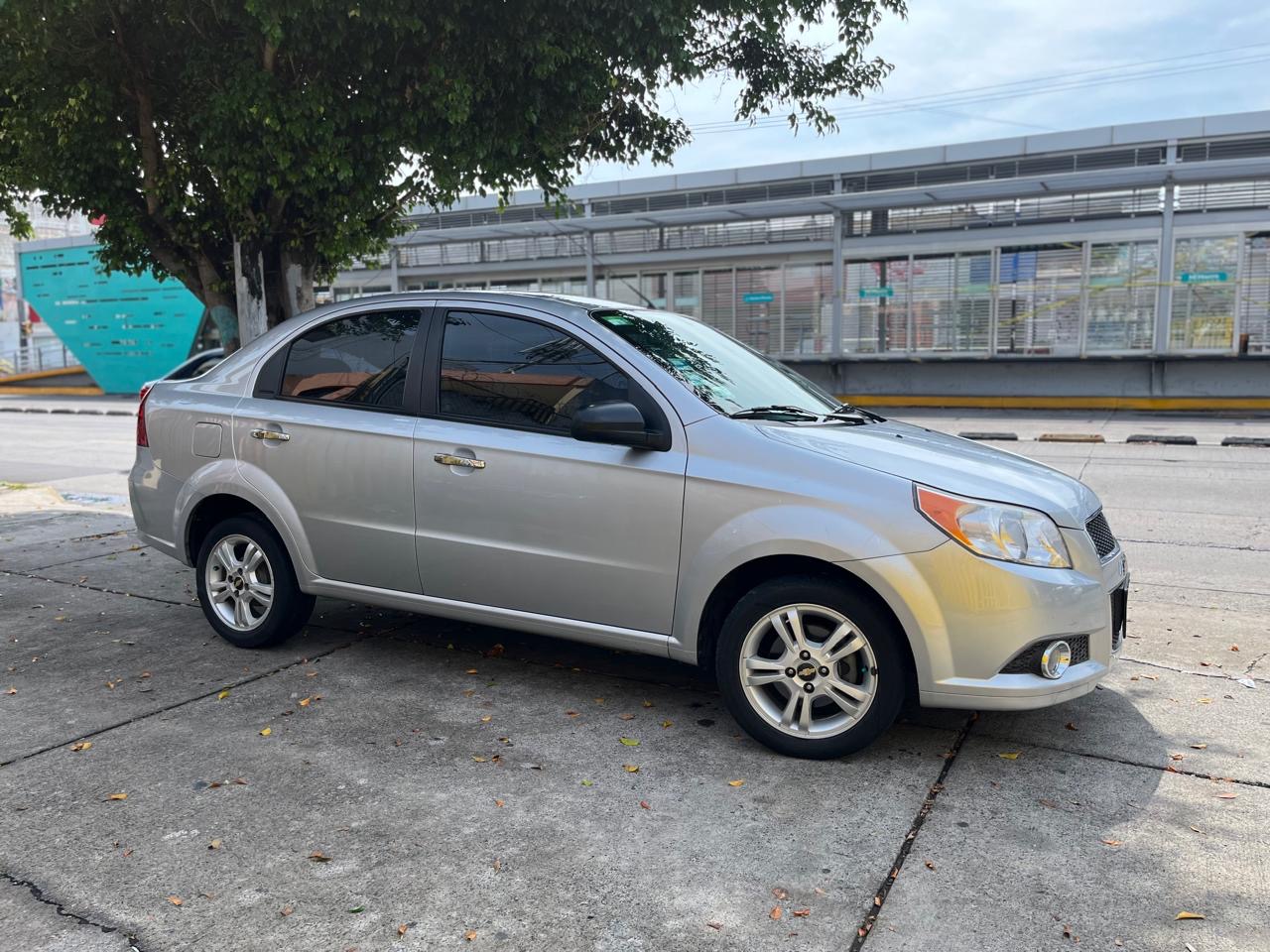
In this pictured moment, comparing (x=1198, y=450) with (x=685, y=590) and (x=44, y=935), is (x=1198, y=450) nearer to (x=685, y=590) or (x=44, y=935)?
(x=685, y=590)

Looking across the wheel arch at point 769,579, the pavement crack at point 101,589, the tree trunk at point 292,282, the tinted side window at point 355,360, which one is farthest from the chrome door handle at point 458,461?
the tree trunk at point 292,282

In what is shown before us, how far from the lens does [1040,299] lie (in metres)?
21.7

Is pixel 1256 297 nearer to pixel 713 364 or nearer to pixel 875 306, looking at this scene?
pixel 875 306

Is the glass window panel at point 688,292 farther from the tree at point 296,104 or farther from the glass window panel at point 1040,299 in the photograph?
the tree at point 296,104

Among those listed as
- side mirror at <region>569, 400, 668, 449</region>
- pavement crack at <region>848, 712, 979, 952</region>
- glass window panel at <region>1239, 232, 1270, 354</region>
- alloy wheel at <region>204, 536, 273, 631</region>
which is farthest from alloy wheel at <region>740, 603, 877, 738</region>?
glass window panel at <region>1239, 232, 1270, 354</region>

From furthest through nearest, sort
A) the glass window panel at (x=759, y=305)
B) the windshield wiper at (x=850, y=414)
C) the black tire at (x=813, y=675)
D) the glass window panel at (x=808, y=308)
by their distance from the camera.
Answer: the glass window panel at (x=759, y=305) → the glass window panel at (x=808, y=308) → the windshield wiper at (x=850, y=414) → the black tire at (x=813, y=675)

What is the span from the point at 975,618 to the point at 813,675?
2.02ft

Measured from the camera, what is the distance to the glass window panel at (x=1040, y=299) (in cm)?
2138

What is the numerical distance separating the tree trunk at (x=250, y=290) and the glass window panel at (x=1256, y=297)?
62.2 ft

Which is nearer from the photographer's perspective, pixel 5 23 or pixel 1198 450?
pixel 5 23

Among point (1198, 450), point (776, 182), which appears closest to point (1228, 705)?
point (1198, 450)

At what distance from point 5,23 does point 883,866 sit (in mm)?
7421

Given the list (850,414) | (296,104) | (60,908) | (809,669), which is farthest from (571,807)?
(296,104)

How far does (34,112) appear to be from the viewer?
7488 mm
